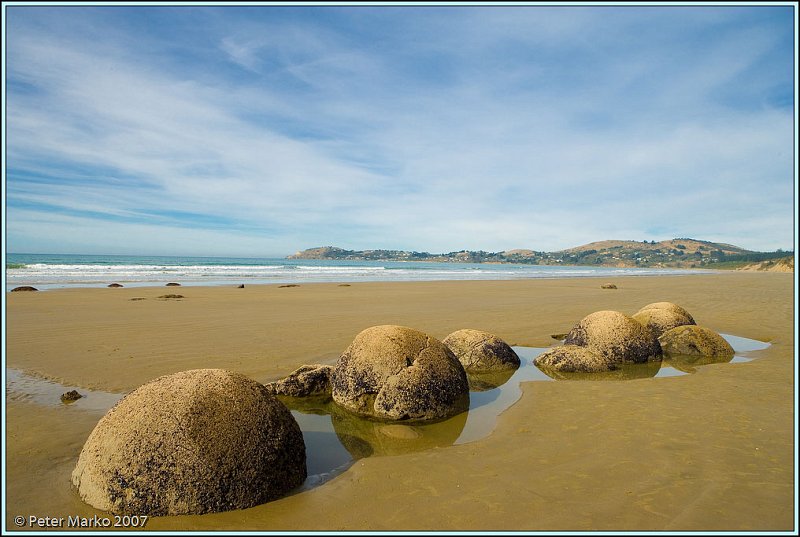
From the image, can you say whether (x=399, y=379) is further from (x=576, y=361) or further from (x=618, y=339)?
(x=618, y=339)

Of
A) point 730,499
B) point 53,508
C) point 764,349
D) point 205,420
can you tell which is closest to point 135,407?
point 205,420

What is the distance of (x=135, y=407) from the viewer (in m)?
3.96

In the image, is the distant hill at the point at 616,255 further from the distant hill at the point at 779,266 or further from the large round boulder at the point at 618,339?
the large round boulder at the point at 618,339

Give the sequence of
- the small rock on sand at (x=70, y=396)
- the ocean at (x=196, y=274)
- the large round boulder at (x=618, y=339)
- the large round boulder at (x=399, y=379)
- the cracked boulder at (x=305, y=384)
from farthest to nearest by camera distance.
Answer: the ocean at (x=196, y=274), the large round boulder at (x=618, y=339), the cracked boulder at (x=305, y=384), the small rock on sand at (x=70, y=396), the large round boulder at (x=399, y=379)

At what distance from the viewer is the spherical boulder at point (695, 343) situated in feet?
32.2

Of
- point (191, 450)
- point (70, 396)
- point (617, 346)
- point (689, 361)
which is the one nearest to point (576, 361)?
point (617, 346)

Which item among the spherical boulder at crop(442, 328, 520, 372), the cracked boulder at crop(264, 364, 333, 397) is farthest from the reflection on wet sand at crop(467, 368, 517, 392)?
the cracked boulder at crop(264, 364, 333, 397)

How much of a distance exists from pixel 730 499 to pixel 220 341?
9.88 metres

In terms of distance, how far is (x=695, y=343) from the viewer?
9898 mm

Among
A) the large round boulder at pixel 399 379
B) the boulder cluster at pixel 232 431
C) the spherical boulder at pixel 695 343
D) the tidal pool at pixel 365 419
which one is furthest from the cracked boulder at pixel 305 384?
the spherical boulder at pixel 695 343

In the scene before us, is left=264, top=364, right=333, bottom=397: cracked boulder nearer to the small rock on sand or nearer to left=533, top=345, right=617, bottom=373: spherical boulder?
the small rock on sand

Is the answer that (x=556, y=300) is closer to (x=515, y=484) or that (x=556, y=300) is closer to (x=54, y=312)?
(x=515, y=484)

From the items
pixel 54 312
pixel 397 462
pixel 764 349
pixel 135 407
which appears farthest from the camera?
pixel 54 312

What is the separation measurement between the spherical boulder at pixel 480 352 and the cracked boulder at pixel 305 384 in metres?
2.70
